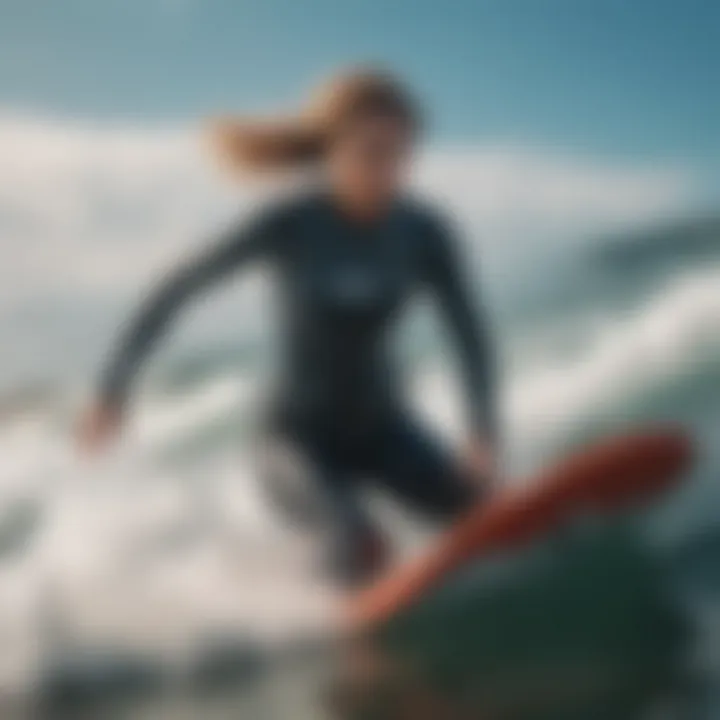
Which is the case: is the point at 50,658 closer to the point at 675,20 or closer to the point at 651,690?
the point at 651,690

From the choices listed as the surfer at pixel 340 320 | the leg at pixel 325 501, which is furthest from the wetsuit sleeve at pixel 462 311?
the leg at pixel 325 501

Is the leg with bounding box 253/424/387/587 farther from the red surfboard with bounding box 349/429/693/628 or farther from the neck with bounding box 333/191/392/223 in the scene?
the neck with bounding box 333/191/392/223

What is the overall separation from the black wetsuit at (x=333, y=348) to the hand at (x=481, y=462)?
1cm

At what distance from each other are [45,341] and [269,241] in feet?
0.64

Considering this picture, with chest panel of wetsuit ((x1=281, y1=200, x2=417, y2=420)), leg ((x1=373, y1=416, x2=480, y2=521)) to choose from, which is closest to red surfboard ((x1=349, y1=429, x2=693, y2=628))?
leg ((x1=373, y1=416, x2=480, y2=521))

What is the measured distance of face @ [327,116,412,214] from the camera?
3.75 ft

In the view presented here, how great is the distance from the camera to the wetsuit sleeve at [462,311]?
115cm

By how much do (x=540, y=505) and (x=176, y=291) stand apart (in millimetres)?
337

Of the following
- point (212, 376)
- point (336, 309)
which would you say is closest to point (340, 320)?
point (336, 309)

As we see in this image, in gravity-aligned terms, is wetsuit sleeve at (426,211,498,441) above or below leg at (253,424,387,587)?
above

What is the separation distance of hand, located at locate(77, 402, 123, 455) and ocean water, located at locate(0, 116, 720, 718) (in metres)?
0.01

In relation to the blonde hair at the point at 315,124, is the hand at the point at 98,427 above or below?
below

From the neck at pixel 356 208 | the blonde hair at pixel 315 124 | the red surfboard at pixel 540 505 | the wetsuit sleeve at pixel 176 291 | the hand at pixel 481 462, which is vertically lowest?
the red surfboard at pixel 540 505

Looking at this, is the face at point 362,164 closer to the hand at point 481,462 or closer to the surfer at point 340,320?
the surfer at point 340,320
